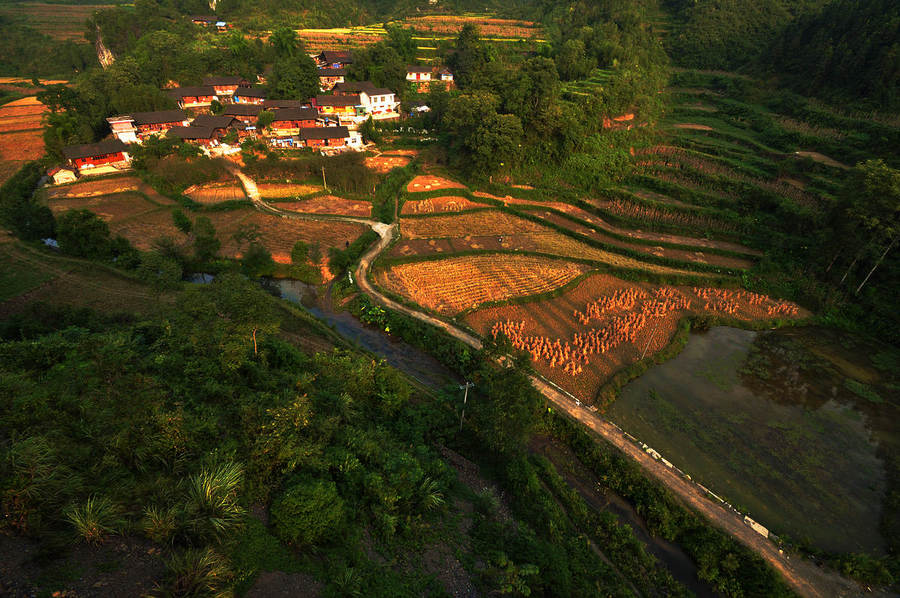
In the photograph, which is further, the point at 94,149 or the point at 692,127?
the point at 692,127

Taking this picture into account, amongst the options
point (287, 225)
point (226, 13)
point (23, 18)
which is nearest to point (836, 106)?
point (287, 225)

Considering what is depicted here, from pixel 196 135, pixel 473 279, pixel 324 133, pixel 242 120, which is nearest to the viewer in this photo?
pixel 473 279

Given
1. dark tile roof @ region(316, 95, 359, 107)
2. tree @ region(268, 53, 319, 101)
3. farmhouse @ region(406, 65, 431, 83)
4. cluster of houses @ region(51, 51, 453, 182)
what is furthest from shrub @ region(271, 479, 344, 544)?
farmhouse @ region(406, 65, 431, 83)

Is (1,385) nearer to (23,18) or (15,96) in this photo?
(15,96)

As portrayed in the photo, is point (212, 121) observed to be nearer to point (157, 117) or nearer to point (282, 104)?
point (157, 117)

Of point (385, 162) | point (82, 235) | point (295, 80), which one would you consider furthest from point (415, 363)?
point (295, 80)

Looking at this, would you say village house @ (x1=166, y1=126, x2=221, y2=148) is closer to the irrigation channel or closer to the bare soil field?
the bare soil field

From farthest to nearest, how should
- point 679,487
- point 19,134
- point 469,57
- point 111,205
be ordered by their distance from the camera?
point 469,57, point 19,134, point 111,205, point 679,487

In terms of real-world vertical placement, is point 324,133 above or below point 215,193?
above
